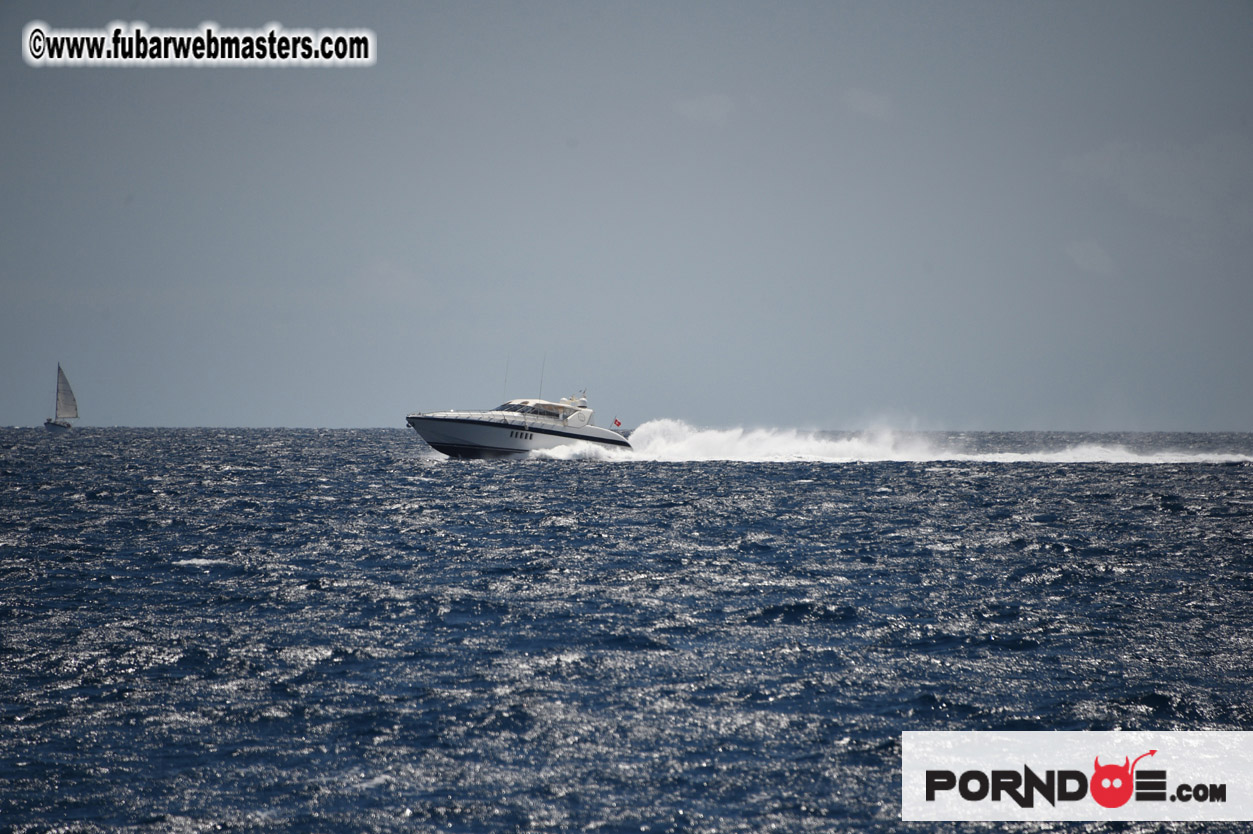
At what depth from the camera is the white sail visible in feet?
447

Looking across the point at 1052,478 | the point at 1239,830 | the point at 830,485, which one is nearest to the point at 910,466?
the point at 1052,478

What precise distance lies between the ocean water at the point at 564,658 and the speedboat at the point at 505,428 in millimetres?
20514

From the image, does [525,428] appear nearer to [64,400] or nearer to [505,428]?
[505,428]

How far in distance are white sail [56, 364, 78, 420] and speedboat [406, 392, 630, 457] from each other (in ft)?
378

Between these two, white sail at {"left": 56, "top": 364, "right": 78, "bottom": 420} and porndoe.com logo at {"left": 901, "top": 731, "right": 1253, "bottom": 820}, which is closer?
porndoe.com logo at {"left": 901, "top": 731, "right": 1253, "bottom": 820}

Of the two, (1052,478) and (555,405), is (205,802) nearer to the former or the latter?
(555,405)

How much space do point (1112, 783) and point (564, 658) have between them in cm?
703

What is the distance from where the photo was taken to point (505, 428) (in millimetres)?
49875

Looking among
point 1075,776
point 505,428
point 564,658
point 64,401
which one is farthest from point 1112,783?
point 64,401

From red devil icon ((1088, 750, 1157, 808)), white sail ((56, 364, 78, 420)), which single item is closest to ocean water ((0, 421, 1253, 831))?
red devil icon ((1088, 750, 1157, 808))

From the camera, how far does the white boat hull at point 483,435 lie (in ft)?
163

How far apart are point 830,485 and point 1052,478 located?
15158 mm

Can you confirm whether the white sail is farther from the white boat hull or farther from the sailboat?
the white boat hull

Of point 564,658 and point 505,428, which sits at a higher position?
point 505,428
